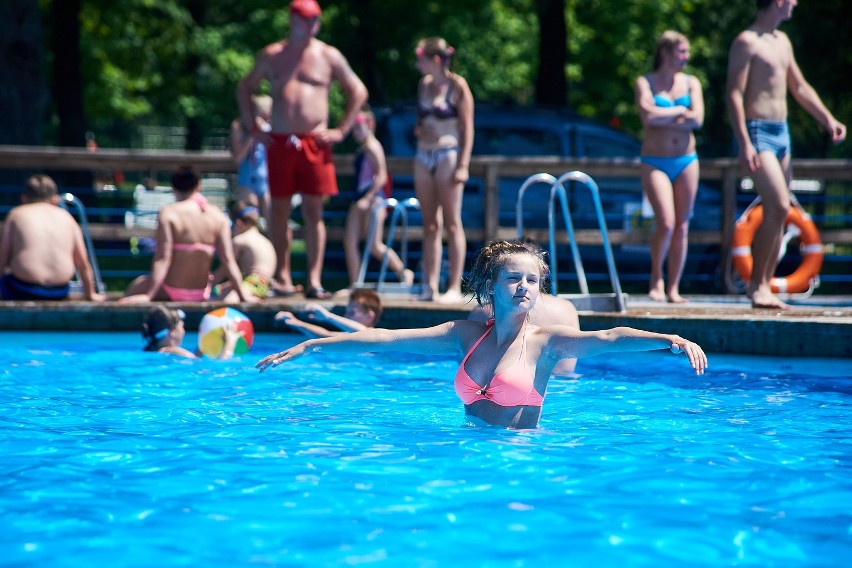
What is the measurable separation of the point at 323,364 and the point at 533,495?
4.26 metres

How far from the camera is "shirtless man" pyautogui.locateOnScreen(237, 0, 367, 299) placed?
403 inches

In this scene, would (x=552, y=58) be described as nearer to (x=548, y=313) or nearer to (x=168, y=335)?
(x=168, y=335)

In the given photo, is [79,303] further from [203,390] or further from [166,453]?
[166,453]

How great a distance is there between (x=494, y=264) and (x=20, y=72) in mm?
13118

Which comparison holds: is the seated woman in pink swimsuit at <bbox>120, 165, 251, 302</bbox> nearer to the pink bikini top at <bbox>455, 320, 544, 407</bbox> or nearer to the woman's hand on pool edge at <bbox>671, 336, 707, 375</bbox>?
the pink bikini top at <bbox>455, 320, 544, 407</bbox>

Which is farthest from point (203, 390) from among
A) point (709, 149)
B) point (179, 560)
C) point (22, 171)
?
point (709, 149)

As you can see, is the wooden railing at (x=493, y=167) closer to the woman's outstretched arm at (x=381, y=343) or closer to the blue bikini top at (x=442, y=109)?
the blue bikini top at (x=442, y=109)

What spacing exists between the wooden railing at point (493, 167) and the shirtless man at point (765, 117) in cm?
271

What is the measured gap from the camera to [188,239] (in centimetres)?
984

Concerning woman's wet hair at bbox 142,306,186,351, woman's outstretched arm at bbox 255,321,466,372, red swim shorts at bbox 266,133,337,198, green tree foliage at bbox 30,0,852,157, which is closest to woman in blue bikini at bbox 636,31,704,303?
red swim shorts at bbox 266,133,337,198

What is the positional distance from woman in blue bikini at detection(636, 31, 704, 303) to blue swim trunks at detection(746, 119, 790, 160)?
618mm

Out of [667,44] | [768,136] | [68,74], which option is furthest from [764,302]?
[68,74]

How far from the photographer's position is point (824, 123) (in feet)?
30.1

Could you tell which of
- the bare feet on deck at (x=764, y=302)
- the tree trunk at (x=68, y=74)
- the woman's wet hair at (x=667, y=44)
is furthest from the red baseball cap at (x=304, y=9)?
the tree trunk at (x=68, y=74)
